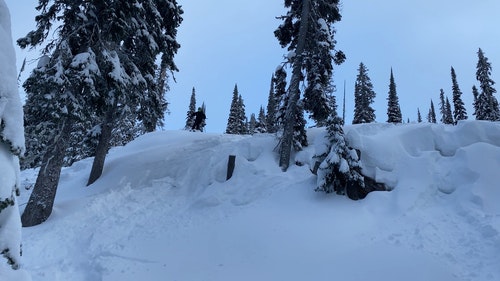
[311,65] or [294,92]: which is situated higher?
[311,65]

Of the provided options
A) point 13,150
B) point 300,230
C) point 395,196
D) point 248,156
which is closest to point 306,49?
point 248,156

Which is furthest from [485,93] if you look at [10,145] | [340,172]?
[10,145]

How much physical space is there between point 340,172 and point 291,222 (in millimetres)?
1973

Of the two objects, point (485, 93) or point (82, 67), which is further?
point (485, 93)

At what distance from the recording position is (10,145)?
3322 mm

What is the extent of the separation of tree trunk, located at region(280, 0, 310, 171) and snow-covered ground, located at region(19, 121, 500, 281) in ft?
1.64

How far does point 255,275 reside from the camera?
22.9 ft

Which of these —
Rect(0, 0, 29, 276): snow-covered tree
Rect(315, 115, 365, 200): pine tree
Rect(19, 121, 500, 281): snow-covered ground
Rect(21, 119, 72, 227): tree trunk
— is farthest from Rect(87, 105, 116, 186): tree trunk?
Answer: Rect(0, 0, 29, 276): snow-covered tree

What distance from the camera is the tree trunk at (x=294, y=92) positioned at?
12953 millimetres

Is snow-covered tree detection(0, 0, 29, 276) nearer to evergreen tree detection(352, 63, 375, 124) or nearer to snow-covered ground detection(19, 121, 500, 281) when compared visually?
snow-covered ground detection(19, 121, 500, 281)

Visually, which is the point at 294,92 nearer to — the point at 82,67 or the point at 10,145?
the point at 82,67

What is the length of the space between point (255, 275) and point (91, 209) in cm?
659

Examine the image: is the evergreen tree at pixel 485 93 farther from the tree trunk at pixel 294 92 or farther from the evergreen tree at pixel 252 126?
the tree trunk at pixel 294 92

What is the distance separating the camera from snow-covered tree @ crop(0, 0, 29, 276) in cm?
326
